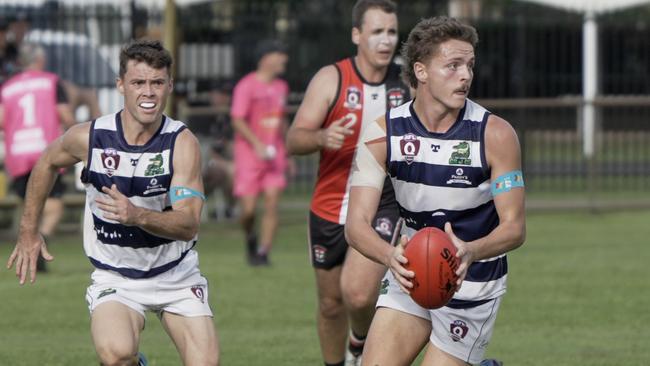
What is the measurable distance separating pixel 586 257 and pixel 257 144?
3813mm

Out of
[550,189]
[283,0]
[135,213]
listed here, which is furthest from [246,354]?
[283,0]

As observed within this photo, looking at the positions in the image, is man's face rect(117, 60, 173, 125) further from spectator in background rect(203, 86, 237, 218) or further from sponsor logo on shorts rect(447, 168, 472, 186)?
spectator in background rect(203, 86, 237, 218)

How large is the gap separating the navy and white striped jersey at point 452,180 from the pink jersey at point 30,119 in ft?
28.4

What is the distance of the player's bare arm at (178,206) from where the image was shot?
6.83 meters

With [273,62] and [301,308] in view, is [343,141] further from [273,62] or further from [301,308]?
[273,62]

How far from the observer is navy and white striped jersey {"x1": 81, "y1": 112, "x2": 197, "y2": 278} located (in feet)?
24.3

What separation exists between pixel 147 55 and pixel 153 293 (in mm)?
1241

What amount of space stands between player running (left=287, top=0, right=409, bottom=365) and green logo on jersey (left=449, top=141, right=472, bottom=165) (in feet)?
6.54

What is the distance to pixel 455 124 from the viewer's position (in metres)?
6.90

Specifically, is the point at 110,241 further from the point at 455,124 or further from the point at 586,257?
the point at 586,257

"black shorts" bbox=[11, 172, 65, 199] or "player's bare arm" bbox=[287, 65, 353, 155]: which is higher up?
"player's bare arm" bbox=[287, 65, 353, 155]

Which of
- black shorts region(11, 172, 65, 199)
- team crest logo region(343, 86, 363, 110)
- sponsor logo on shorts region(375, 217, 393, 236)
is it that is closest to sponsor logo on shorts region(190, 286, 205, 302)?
sponsor logo on shorts region(375, 217, 393, 236)

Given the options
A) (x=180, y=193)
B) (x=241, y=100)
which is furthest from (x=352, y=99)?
(x=241, y=100)

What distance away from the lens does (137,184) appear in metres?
7.43
